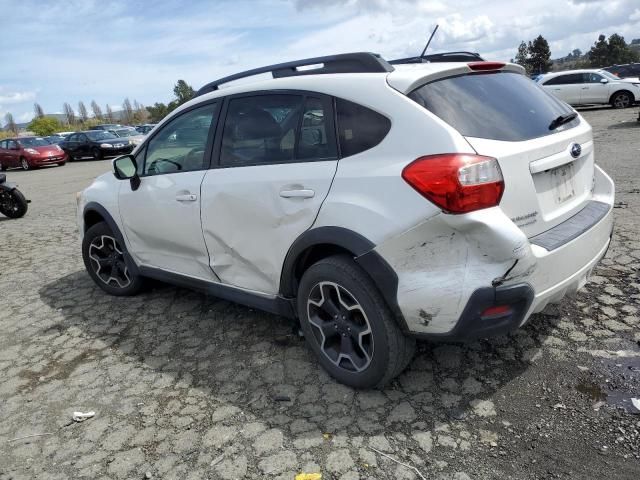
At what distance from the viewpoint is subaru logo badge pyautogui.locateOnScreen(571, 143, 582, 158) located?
118 inches

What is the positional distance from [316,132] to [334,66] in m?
0.48

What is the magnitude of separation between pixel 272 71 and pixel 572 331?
262cm

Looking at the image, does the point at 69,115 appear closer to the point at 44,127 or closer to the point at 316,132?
the point at 44,127

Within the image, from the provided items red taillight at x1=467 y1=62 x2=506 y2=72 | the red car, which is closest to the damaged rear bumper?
red taillight at x1=467 y1=62 x2=506 y2=72

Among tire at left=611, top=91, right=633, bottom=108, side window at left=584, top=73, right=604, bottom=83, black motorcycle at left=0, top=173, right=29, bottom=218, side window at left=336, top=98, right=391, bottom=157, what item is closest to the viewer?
side window at left=336, top=98, right=391, bottom=157

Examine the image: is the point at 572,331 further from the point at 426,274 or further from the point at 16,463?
the point at 16,463

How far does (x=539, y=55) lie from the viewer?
5600 cm

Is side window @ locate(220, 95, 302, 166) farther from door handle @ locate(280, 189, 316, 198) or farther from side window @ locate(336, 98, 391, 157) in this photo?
side window @ locate(336, 98, 391, 157)

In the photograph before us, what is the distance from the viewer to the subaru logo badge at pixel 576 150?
3.00 metres

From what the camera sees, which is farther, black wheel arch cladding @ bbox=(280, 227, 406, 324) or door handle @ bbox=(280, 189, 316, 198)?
door handle @ bbox=(280, 189, 316, 198)

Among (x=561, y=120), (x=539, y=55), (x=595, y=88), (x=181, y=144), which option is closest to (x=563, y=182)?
(x=561, y=120)

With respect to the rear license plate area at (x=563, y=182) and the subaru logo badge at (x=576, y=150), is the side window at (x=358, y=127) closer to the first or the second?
the rear license plate area at (x=563, y=182)

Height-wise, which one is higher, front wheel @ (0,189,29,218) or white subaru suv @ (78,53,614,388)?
white subaru suv @ (78,53,614,388)

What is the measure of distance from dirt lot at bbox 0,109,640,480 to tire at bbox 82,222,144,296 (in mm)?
385
